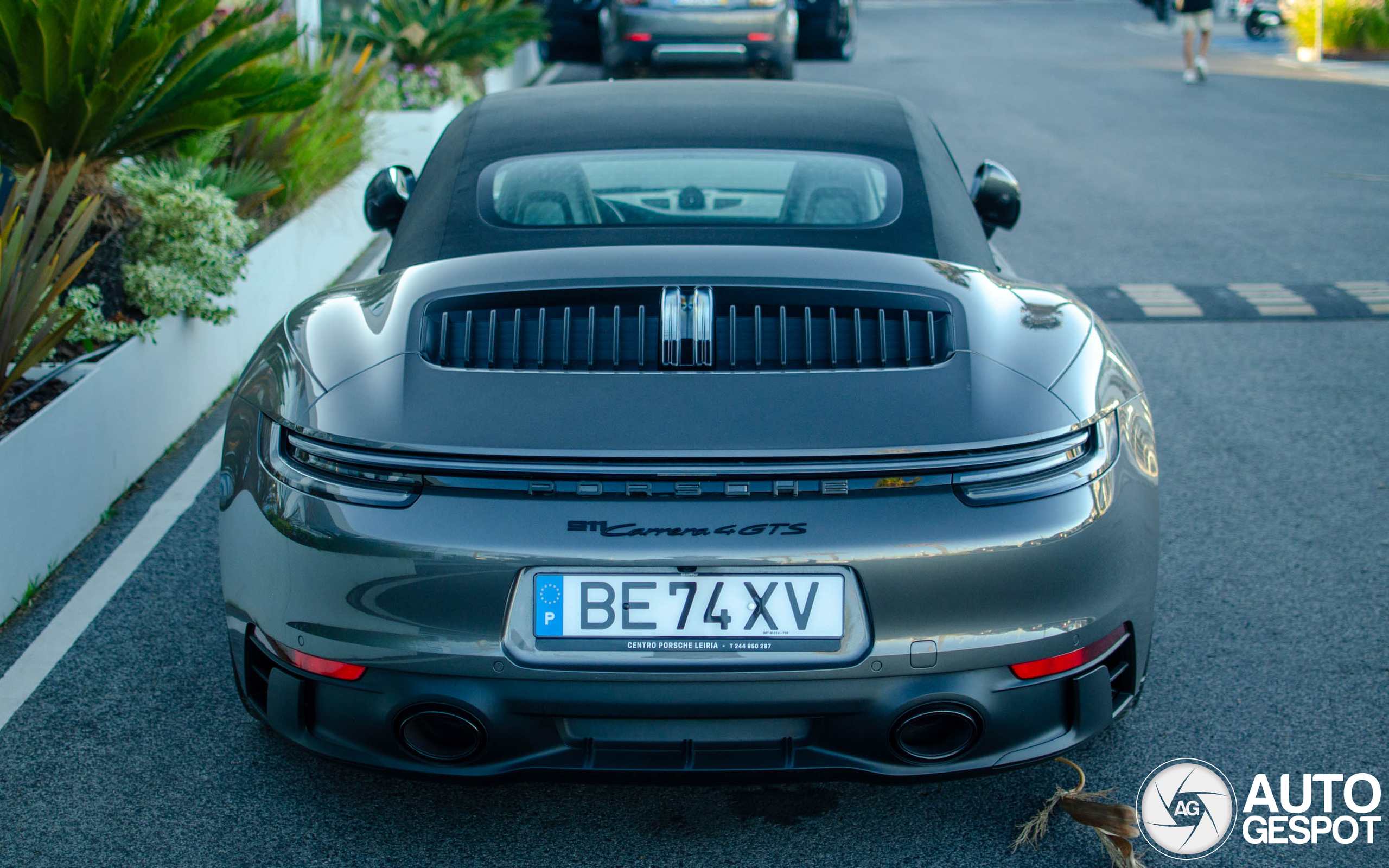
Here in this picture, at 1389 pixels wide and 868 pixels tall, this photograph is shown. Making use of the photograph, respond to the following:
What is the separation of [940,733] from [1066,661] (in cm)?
26

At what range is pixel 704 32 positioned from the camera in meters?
13.9

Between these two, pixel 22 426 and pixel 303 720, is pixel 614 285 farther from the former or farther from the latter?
pixel 22 426

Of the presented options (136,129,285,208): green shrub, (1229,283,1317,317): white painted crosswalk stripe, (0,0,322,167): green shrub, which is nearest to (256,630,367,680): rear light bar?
(0,0,322,167): green shrub

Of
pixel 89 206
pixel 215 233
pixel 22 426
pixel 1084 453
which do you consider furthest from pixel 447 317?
pixel 215 233

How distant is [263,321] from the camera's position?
6.43m

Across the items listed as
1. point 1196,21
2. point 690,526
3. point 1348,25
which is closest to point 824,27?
point 1196,21

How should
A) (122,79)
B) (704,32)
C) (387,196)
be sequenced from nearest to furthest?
(387,196), (122,79), (704,32)

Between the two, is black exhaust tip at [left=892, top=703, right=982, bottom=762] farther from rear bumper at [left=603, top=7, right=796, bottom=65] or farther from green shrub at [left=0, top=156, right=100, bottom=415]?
rear bumper at [left=603, top=7, right=796, bottom=65]

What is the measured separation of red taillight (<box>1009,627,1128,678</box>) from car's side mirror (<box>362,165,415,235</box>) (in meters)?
2.18

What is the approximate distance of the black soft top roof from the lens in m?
2.91

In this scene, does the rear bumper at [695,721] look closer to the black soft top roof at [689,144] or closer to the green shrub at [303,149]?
the black soft top roof at [689,144]

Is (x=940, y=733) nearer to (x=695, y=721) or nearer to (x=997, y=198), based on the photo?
(x=695, y=721)

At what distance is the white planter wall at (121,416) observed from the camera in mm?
3682

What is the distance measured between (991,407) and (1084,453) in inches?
8.5
